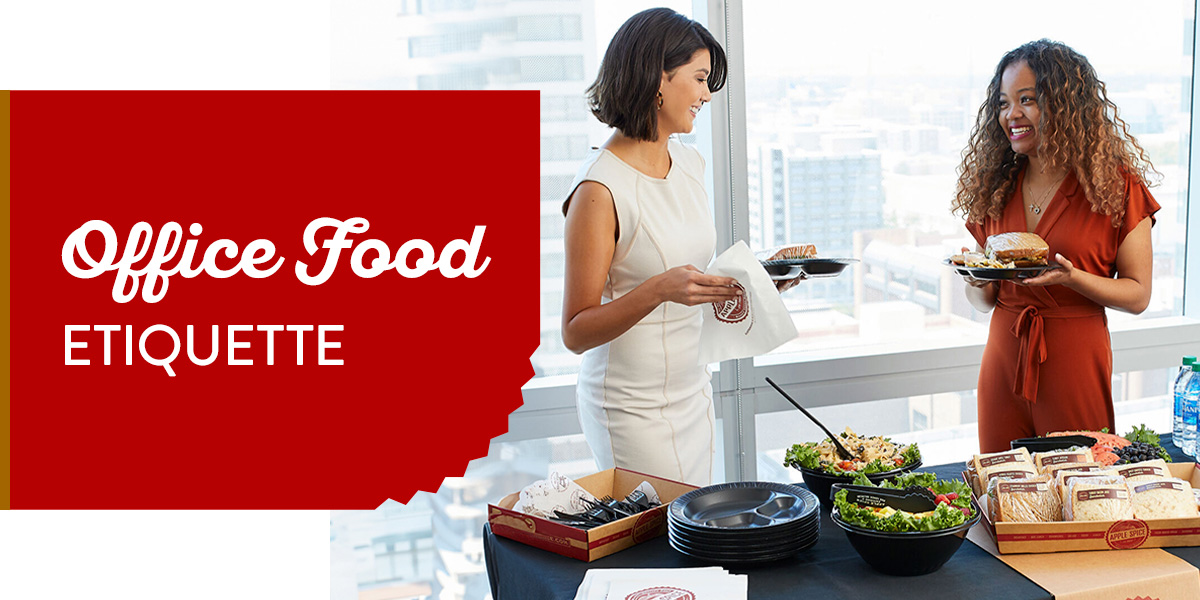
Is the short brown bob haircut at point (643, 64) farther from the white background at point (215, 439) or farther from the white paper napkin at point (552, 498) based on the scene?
the white background at point (215, 439)

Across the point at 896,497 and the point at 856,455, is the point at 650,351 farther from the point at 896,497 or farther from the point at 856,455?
the point at 896,497

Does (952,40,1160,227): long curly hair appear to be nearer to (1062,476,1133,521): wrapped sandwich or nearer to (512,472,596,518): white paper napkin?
(1062,476,1133,521): wrapped sandwich

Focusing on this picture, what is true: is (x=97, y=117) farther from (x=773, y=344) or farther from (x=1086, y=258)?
(x=1086, y=258)

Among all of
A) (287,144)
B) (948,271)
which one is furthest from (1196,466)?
(287,144)

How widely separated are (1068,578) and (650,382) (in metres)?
0.91

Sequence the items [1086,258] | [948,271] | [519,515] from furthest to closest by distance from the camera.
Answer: [948,271] → [1086,258] → [519,515]

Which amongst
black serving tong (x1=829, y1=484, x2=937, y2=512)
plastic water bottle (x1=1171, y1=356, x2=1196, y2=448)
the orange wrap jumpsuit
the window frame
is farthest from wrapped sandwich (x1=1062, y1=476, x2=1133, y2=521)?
the window frame

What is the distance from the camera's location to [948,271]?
337cm

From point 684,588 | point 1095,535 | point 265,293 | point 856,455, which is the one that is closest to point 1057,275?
point 856,455

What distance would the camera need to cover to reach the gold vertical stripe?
280cm

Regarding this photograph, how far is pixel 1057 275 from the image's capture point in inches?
87.4

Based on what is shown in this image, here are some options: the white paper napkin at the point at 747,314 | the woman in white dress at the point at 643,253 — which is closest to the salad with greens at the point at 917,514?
the white paper napkin at the point at 747,314

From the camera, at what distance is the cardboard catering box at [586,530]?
5.28ft

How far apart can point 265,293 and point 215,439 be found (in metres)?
0.47
